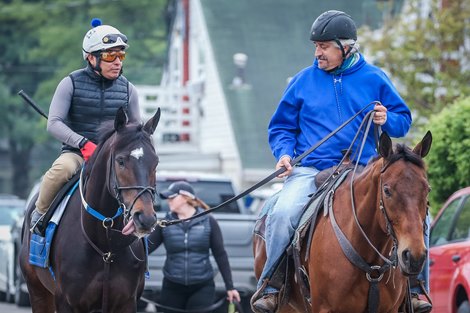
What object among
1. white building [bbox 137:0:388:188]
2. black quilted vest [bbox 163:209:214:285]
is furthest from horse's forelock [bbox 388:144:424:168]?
white building [bbox 137:0:388:188]

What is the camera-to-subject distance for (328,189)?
30.3 ft

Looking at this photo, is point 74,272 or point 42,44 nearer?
point 74,272

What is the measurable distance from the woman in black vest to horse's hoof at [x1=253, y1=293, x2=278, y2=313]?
144 inches

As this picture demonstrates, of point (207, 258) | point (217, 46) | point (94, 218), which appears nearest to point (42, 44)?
point (217, 46)

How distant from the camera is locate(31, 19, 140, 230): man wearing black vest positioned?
10.3 metres

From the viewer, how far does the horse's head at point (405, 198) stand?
787 cm

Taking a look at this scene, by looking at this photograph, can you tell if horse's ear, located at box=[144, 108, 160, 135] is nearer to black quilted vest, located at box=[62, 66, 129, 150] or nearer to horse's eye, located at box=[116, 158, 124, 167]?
horse's eye, located at box=[116, 158, 124, 167]

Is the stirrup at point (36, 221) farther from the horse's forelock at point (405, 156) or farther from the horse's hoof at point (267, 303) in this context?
the horse's forelock at point (405, 156)

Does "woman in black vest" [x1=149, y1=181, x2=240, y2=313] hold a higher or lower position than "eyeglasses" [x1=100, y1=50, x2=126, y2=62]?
lower

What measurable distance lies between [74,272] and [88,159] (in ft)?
2.94

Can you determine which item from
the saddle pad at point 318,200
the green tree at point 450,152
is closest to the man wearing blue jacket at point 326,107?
the saddle pad at point 318,200

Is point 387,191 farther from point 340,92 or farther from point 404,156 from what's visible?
point 340,92

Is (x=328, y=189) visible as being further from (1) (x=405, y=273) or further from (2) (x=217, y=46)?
(2) (x=217, y=46)

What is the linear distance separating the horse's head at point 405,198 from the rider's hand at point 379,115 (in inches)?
34.1
